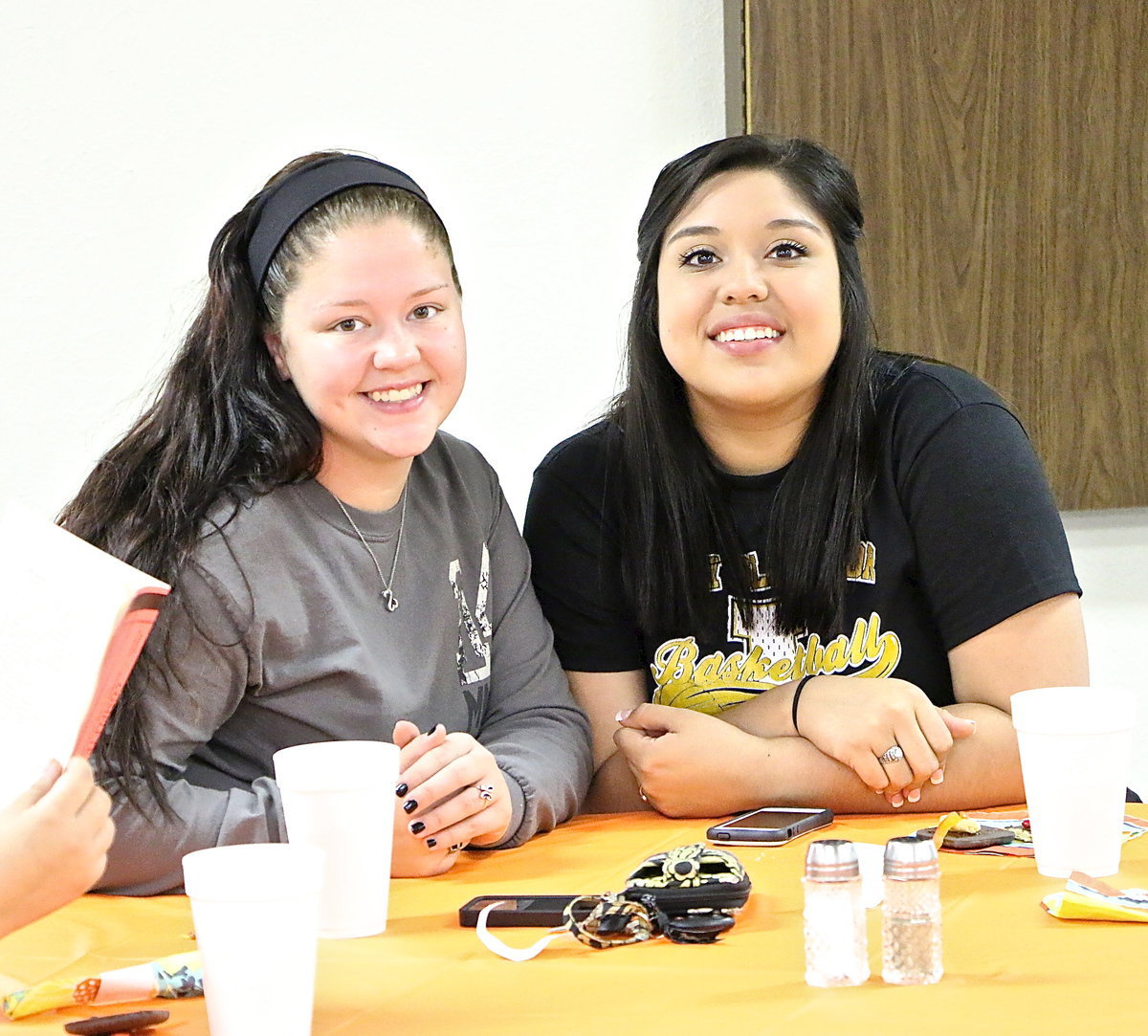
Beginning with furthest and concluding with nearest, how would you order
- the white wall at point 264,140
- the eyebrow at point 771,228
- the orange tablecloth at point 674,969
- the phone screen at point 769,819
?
the white wall at point 264,140, the eyebrow at point 771,228, the phone screen at point 769,819, the orange tablecloth at point 674,969

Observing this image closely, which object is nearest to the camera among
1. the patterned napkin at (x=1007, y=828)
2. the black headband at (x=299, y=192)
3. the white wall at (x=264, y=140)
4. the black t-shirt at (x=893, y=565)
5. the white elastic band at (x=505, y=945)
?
the white elastic band at (x=505, y=945)

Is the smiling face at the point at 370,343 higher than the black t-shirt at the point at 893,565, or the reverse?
the smiling face at the point at 370,343

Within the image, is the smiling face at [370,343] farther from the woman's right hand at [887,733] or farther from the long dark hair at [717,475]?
the woman's right hand at [887,733]

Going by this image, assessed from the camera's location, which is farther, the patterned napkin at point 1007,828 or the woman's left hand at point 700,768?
the woman's left hand at point 700,768

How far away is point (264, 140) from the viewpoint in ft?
A: 7.84

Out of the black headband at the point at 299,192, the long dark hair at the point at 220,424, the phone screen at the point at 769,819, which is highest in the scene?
the black headband at the point at 299,192

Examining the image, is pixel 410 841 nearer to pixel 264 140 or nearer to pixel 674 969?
pixel 674 969

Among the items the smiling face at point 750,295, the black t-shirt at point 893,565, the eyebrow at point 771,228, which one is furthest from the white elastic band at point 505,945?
the eyebrow at point 771,228

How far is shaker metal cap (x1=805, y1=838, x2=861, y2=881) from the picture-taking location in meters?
0.87

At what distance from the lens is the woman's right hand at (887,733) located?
1.42m

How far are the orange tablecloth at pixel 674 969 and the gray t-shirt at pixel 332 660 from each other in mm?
142

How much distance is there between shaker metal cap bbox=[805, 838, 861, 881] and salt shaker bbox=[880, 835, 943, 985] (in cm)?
2

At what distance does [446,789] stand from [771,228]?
82 centimetres

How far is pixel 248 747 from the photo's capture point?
1.38 m
